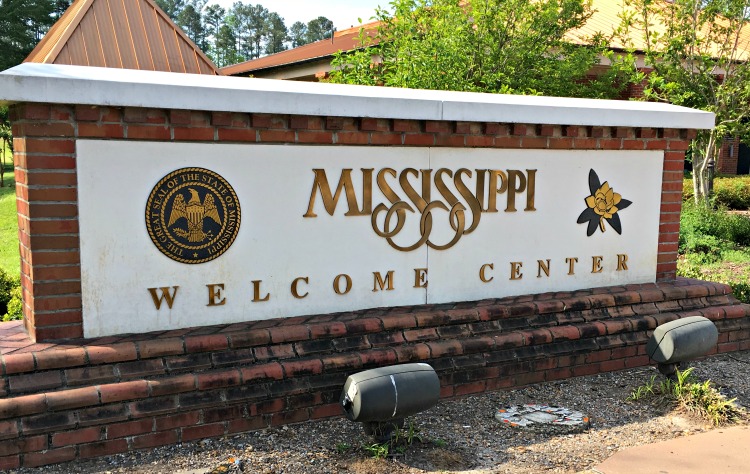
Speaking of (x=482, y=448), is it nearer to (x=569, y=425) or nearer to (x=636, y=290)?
(x=569, y=425)

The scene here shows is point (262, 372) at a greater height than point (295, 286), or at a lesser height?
lesser

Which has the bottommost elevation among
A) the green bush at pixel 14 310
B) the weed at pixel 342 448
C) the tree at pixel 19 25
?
the weed at pixel 342 448

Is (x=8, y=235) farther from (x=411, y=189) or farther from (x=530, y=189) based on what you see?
(x=530, y=189)

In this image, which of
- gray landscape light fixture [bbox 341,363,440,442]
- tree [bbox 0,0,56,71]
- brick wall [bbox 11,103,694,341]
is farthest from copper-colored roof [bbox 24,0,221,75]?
tree [bbox 0,0,56,71]

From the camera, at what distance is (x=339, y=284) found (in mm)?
5137

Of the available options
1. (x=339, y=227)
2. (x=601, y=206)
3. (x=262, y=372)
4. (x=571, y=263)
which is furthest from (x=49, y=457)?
(x=601, y=206)

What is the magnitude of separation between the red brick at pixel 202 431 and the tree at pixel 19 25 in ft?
113

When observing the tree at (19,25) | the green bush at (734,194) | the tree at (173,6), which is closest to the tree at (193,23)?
the tree at (173,6)

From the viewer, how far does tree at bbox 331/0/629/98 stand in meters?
9.66

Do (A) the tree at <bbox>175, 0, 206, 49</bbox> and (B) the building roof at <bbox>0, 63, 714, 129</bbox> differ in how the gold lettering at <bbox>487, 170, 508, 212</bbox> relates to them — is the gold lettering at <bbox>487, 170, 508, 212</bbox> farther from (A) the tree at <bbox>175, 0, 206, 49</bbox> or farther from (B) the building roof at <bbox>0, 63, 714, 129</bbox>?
(A) the tree at <bbox>175, 0, 206, 49</bbox>

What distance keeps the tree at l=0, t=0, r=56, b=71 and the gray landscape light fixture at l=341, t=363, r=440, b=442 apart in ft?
115

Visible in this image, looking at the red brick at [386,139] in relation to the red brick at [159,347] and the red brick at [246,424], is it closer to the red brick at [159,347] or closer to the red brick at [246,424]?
the red brick at [159,347]

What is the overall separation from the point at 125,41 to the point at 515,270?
20.6ft

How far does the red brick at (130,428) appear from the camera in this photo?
416 cm
